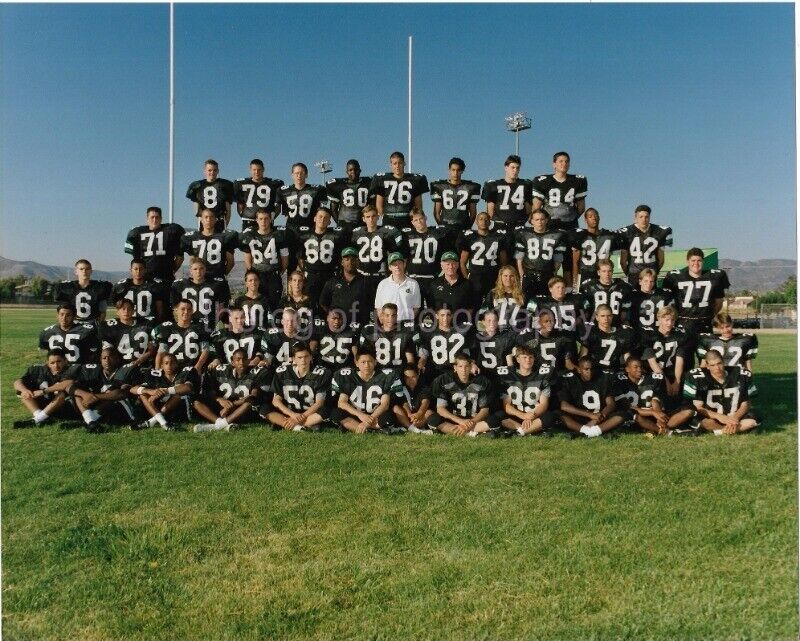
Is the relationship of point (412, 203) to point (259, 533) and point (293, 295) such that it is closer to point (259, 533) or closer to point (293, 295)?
point (293, 295)

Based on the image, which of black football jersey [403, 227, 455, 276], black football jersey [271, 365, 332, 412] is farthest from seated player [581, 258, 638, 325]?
black football jersey [271, 365, 332, 412]

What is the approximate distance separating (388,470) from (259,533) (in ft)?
4.99

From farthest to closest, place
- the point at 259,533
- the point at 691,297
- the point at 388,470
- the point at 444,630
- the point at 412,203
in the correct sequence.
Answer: the point at 412,203
the point at 691,297
the point at 388,470
the point at 259,533
the point at 444,630

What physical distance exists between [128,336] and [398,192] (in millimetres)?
3899

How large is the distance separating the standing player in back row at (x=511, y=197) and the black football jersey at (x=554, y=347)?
179cm

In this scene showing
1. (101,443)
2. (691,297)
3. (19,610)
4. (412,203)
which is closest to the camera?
(19,610)

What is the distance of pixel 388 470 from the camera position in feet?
17.5

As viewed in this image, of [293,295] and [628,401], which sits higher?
[293,295]

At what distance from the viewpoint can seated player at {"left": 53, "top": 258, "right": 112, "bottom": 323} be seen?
27.2 ft

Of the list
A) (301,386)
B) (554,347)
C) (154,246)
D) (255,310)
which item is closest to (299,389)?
(301,386)

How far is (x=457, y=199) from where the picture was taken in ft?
29.1

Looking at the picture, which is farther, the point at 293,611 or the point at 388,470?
the point at 388,470

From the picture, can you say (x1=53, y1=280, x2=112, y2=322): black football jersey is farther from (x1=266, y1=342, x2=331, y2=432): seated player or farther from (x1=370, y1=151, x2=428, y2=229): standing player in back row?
(x1=370, y1=151, x2=428, y2=229): standing player in back row

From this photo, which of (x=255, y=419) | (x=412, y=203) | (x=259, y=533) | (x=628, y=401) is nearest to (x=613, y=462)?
(x=628, y=401)
